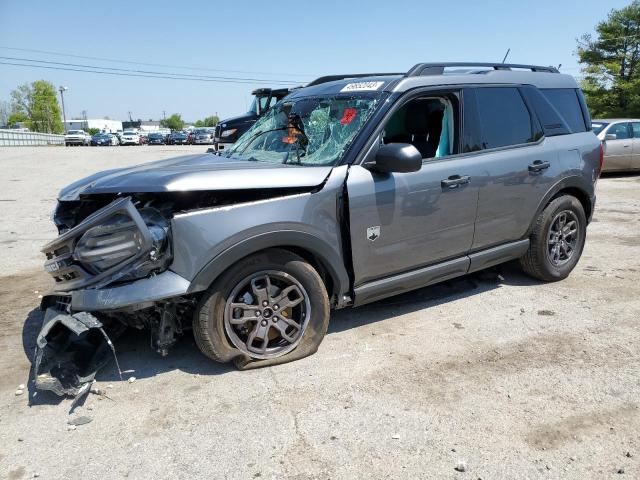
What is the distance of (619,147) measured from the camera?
1362 cm

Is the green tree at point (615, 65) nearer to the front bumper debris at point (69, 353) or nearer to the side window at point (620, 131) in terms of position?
the side window at point (620, 131)

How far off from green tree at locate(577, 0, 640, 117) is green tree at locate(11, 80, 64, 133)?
8777 cm

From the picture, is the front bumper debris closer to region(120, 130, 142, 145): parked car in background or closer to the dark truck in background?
the dark truck in background

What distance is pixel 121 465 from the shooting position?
8.23 feet

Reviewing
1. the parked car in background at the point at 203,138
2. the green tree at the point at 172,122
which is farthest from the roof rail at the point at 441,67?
the green tree at the point at 172,122

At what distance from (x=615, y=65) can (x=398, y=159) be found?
34.9 meters

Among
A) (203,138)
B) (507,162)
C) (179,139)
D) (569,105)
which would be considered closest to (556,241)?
(507,162)

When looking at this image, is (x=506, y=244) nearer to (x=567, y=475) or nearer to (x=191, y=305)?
(x=567, y=475)

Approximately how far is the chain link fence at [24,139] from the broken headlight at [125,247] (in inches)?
2092

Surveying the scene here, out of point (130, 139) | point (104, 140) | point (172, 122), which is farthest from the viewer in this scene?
point (172, 122)

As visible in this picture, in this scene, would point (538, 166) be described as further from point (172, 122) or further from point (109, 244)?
point (172, 122)

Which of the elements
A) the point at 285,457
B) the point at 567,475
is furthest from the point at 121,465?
the point at 567,475

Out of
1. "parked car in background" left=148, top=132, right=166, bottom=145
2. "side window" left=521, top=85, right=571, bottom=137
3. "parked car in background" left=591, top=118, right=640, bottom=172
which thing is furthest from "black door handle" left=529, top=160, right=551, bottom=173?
"parked car in background" left=148, top=132, right=166, bottom=145

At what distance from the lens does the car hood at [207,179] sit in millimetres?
3074
